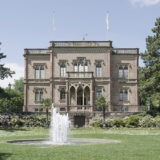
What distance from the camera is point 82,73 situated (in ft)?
178

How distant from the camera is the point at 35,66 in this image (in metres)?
58.3

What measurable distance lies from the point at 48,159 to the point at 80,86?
130 ft

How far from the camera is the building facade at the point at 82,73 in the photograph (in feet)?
184

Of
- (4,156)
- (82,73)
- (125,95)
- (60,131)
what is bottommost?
(4,156)

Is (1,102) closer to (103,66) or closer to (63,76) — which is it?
(63,76)

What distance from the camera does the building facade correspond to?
56.2m

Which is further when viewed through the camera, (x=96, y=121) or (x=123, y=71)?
(x=123, y=71)

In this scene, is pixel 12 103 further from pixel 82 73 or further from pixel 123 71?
pixel 123 71

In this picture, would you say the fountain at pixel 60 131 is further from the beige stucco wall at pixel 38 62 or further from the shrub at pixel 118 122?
the beige stucco wall at pixel 38 62

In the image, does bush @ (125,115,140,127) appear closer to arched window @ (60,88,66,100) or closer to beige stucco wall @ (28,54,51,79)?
arched window @ (60,88,66,100)

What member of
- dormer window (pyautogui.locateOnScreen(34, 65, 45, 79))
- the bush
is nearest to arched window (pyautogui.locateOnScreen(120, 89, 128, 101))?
the bush

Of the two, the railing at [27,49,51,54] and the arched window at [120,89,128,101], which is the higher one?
the railing at [27,49,51,54]

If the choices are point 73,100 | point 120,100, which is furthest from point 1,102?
point 120,100

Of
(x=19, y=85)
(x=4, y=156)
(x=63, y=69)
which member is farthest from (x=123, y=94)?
(x=19, y=85)
